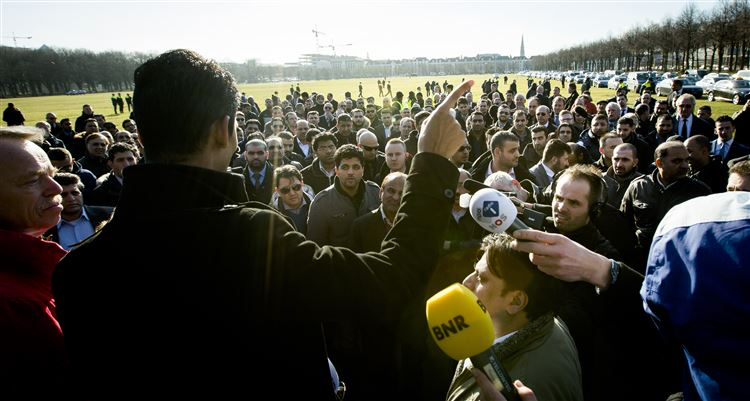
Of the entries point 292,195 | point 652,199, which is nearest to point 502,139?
point 652,199

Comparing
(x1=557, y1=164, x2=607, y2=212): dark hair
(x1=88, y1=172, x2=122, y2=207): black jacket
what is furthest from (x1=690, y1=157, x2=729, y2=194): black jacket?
(x1=88, y1=172, x2=122, y2=207): black jacket

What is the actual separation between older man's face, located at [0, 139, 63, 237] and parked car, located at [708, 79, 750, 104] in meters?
36.5

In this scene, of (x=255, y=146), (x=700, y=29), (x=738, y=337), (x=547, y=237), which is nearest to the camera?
(x=738, y=337)

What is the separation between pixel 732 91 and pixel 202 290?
38.4m

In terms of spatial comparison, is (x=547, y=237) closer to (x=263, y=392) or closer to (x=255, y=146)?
(x=263, y=392)

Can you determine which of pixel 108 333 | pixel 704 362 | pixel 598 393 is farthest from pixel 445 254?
pixel 108 333

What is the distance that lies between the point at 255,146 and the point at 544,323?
6.49 m

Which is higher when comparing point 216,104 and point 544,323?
point 216,104

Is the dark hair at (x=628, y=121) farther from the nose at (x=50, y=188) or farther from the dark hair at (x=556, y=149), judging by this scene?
the nose at (x=50, y=188)

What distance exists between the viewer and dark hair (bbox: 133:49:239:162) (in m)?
1.26

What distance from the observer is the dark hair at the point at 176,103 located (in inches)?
49.8

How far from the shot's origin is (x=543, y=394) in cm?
183

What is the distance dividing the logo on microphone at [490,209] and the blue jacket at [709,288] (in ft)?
2.71

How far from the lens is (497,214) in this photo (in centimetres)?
198
